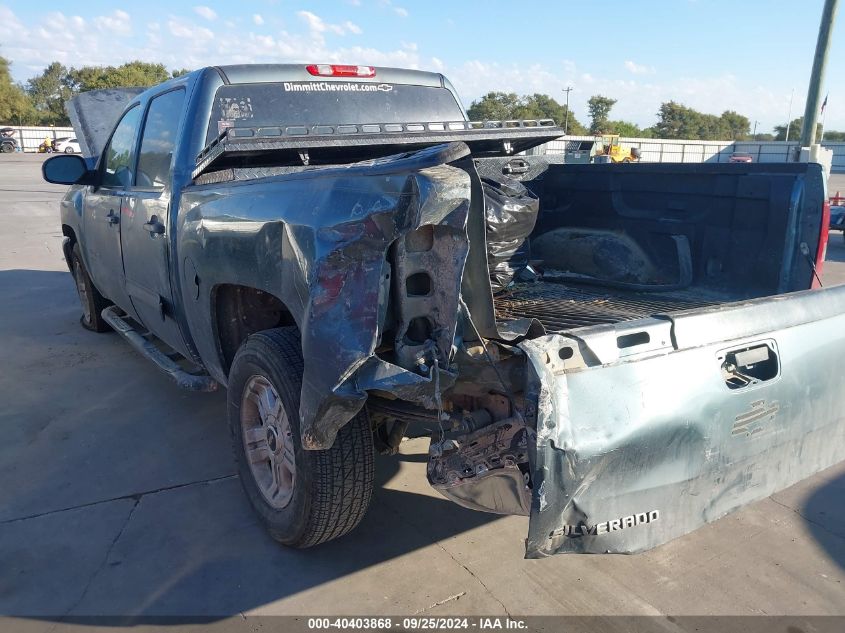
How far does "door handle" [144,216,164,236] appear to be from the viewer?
3.75 metres

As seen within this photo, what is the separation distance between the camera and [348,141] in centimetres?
359

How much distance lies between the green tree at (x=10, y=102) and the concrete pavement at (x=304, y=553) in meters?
Answer: 68.7

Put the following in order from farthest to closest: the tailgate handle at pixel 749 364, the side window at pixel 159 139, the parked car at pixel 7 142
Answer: the parked car at pixel 7 142, the side window at pixel 159 139, the tailgate handle at pixel 749 364

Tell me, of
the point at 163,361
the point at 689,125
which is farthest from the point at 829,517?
the point at 689,125

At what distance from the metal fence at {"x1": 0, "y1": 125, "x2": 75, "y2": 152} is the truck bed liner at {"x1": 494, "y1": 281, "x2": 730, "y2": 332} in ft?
175

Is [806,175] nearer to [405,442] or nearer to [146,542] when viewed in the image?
[405,442]

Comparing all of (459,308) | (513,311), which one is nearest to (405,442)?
(513,311)

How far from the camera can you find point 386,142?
358 centimetres

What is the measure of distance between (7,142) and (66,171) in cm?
4906

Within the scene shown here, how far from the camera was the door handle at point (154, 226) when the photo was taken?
12.3 ft

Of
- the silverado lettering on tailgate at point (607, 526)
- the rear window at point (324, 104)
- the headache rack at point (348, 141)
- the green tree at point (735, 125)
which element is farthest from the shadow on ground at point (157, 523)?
the green tree at point (735, 125)

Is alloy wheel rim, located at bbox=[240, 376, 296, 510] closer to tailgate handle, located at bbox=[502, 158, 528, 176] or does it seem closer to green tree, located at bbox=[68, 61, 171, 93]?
tailgate handle, located at bbox=[502, 158, 528, 176]

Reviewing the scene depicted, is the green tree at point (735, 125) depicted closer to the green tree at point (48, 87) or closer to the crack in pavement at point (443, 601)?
the green tree at point (48, 87)

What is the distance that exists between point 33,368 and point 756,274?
5.32 m
